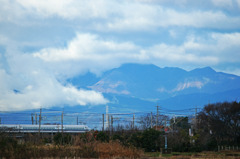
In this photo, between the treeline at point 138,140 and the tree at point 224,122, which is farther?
the tree at point 224,122

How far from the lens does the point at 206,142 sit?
49.7 metres

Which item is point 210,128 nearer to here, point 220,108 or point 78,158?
point 220,108

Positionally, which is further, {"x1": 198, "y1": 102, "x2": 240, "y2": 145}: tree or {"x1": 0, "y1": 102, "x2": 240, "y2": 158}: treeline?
{"x1": 198, "y1": 102, "x2": 240, "y2": 145}: tree

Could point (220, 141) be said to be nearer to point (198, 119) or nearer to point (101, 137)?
point (198, 119)

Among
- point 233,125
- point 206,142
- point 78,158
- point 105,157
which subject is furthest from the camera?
point 233,125

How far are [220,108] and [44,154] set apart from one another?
39.2 meters

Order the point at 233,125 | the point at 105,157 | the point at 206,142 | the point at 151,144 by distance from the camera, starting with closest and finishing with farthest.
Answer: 1. the point at 105,157
2. the point at 151,144
3. the point at 206,142
4. the point at 233,125

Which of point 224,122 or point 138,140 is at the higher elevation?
point 224,122

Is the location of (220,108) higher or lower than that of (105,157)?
higher

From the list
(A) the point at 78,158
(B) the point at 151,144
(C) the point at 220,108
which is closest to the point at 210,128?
(C) the point at 220,108

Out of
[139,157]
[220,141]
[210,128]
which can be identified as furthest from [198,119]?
[139,157]

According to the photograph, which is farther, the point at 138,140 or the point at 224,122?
the point at 224,122

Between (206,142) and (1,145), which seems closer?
(1,145)

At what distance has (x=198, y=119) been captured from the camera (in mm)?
62938
